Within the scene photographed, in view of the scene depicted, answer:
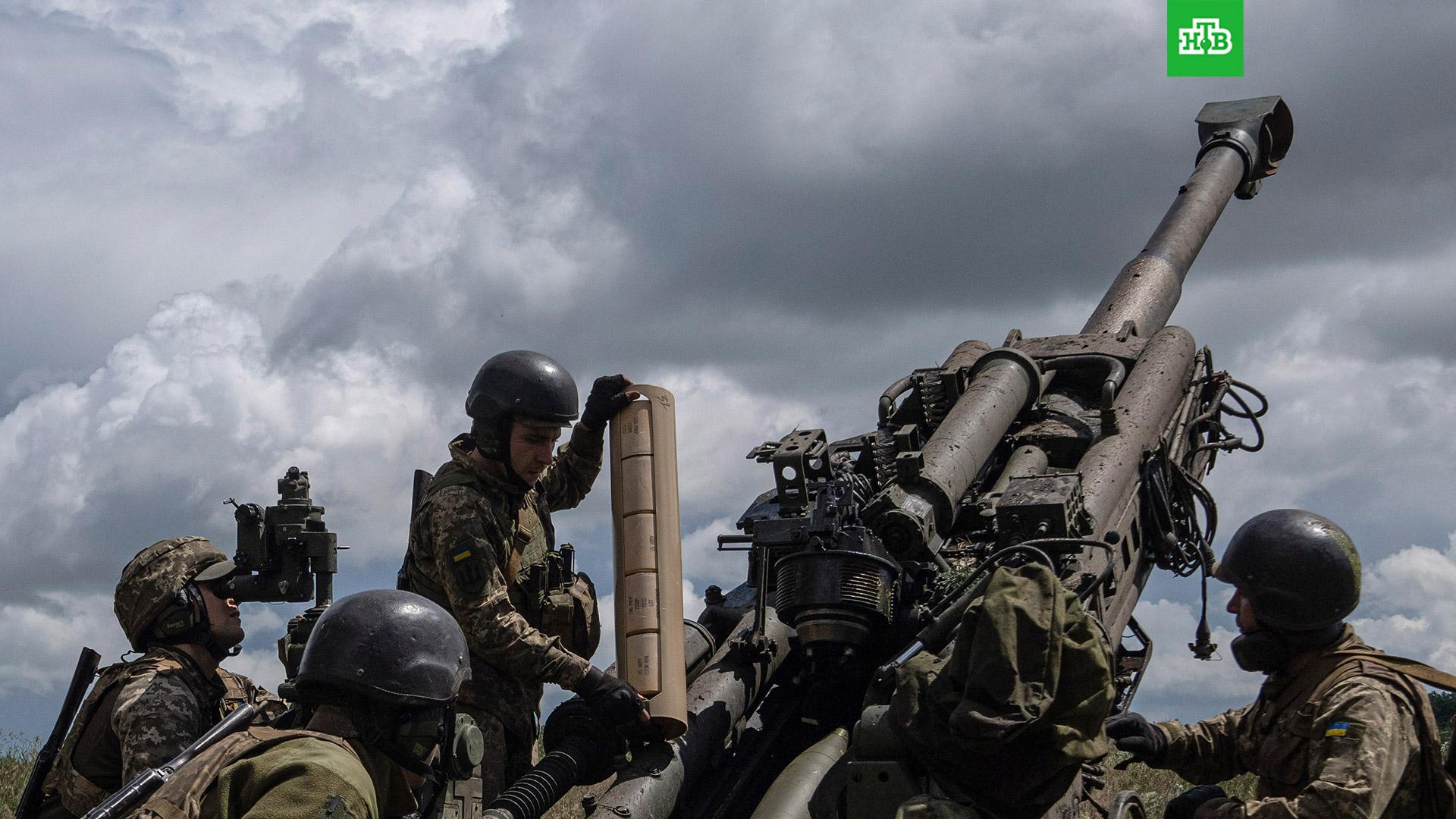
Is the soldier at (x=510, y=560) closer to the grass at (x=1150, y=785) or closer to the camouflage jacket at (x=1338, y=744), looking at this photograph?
the camouflage jacket at (x=1338, y=744)

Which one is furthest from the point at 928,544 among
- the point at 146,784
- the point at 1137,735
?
the point at 146,784

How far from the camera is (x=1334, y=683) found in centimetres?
484

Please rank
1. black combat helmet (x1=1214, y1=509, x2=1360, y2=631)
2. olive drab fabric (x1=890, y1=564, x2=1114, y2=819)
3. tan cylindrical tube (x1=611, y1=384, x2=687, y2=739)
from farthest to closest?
tan cylindrical tube (x1=611, y1=384, x2=687, y2=739) → black combat helmet (x1=1214, y1=509, x2=1360, y2=631) → olive drab fabric (x1=890, y1=564, x2=1114, y2=819)

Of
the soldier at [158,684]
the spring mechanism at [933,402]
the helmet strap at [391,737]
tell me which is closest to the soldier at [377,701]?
the helmet strap at [391,737]

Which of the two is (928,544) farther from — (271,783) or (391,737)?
(271,783)

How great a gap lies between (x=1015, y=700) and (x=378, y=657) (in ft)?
6.64

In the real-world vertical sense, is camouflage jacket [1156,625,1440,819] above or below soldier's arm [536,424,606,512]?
below

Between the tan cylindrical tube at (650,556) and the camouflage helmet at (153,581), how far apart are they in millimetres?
1563

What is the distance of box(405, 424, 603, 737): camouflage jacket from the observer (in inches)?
243

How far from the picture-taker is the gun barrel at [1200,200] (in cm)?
1016

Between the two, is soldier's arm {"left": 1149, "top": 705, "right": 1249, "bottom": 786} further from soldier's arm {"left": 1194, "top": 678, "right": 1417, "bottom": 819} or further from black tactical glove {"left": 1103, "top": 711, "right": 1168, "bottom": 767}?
soldier's arm {"left": 1194, "top": 678, "right": 1417, "bottom": 819}

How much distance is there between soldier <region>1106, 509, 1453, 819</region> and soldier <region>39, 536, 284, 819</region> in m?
3.18

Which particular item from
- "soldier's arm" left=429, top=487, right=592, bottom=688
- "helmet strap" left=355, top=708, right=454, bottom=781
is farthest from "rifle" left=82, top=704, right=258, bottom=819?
"soldier's arm" left=429, top=487, right=592, bottom=688

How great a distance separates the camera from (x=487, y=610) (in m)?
6.15
